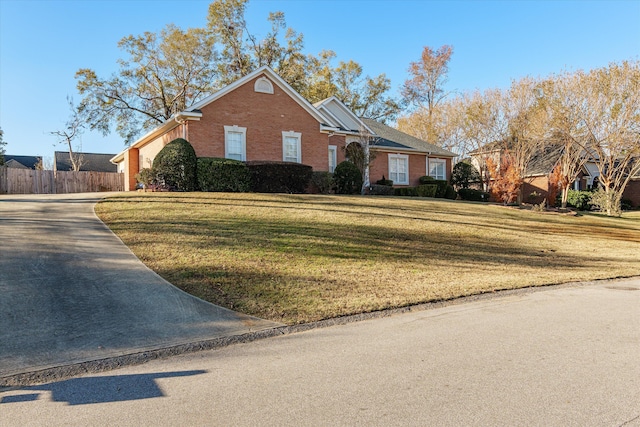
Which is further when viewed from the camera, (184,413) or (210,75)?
(210,75)

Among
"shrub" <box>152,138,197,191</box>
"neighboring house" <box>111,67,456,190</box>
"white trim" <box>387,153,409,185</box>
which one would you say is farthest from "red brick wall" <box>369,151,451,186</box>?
"shrub" <box>152,138,197,191</box>

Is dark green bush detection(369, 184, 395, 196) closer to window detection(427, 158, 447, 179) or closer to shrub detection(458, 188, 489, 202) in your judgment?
window detection(427, 158, 447, 179)

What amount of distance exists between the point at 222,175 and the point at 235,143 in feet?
9.74

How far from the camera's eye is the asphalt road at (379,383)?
130 inches

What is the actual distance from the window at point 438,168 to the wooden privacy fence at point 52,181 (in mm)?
22657

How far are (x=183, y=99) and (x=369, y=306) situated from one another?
128 feet

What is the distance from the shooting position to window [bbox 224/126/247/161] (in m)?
21.5

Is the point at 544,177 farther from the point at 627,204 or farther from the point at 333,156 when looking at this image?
the point at 333,156

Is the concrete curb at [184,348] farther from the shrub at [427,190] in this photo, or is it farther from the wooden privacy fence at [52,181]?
the wooden privacy fence at [52,181]

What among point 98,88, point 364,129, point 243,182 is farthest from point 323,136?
point 98,88

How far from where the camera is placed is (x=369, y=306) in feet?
21.3

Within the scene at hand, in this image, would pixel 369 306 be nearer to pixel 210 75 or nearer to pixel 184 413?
pixel 184 413

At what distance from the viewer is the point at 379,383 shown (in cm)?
389

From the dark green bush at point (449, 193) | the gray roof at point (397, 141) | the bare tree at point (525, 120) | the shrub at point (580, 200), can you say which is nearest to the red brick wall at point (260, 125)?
the gray roof at point (397, 141)
